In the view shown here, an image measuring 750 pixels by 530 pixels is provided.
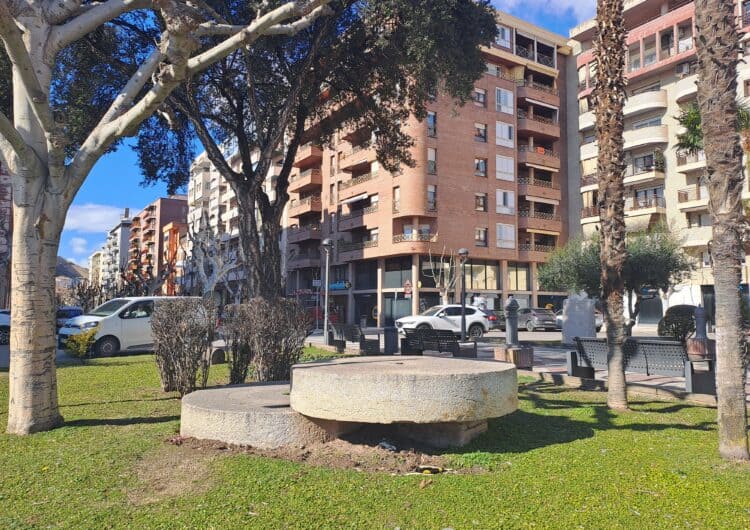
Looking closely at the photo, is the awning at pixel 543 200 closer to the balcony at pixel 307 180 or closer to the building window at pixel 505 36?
the building window at pixel 505 36

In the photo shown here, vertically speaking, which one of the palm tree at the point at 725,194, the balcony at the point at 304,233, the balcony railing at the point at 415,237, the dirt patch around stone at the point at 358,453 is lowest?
the dirt patch around stone at the point at 358,453

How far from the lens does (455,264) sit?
39312 mm

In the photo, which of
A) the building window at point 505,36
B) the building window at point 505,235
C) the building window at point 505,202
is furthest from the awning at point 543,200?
the building window at point 505,36

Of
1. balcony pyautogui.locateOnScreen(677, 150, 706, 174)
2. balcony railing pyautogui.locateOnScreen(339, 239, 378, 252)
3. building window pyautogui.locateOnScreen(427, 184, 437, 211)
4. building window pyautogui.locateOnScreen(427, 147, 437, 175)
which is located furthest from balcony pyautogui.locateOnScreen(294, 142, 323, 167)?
balcony pyautogui.locateOnScreen(677, 150, 706, 174)

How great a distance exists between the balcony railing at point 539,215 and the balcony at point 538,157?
366cm

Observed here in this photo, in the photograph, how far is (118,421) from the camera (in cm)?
654

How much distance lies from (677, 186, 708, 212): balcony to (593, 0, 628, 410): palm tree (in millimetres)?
31806

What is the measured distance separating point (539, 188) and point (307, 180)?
19522 mm

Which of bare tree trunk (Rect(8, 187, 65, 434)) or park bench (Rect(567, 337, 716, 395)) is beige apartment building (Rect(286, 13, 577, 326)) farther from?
bare tree trunk (Rect(8, 187, 65, 434))

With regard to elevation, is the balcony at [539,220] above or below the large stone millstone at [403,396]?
above

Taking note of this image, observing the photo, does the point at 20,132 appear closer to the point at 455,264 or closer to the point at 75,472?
the point at 75,472

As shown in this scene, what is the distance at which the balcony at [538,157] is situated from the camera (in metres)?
43.4

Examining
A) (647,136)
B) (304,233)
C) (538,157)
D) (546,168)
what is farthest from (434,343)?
(304,233)

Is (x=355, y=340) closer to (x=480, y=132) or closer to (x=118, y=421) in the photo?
(x=118, y=421)
